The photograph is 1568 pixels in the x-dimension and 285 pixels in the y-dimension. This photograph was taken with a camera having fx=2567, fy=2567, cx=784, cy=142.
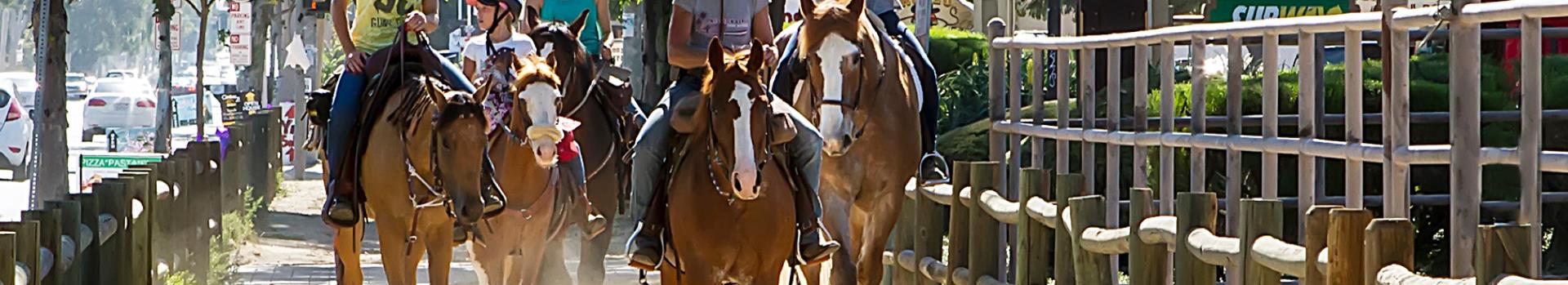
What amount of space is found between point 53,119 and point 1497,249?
41.7 ft

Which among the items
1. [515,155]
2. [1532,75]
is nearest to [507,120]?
[515,155]

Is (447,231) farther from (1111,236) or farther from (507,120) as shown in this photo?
(1111,236)

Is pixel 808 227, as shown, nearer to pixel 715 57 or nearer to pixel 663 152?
pixel 663 152

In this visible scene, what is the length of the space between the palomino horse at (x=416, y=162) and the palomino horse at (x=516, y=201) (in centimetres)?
20

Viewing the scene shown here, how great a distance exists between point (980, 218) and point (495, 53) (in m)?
2.35

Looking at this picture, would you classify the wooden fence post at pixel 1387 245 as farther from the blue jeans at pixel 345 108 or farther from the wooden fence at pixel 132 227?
the blue jeans at pixel 345 108

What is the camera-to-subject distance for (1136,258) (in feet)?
27.4

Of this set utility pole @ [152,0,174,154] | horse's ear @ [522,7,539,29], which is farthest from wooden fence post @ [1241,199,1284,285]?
utility pole @ [152,0,174,154]

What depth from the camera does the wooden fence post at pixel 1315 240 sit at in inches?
248

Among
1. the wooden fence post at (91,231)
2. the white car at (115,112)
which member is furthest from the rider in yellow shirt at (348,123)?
the white car at (115,112)

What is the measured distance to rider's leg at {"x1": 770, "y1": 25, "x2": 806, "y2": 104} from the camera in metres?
11.3

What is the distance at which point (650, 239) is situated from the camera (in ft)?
31.0

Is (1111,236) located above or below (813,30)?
below

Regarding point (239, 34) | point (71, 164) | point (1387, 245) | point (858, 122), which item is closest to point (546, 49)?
point (858, 122)
